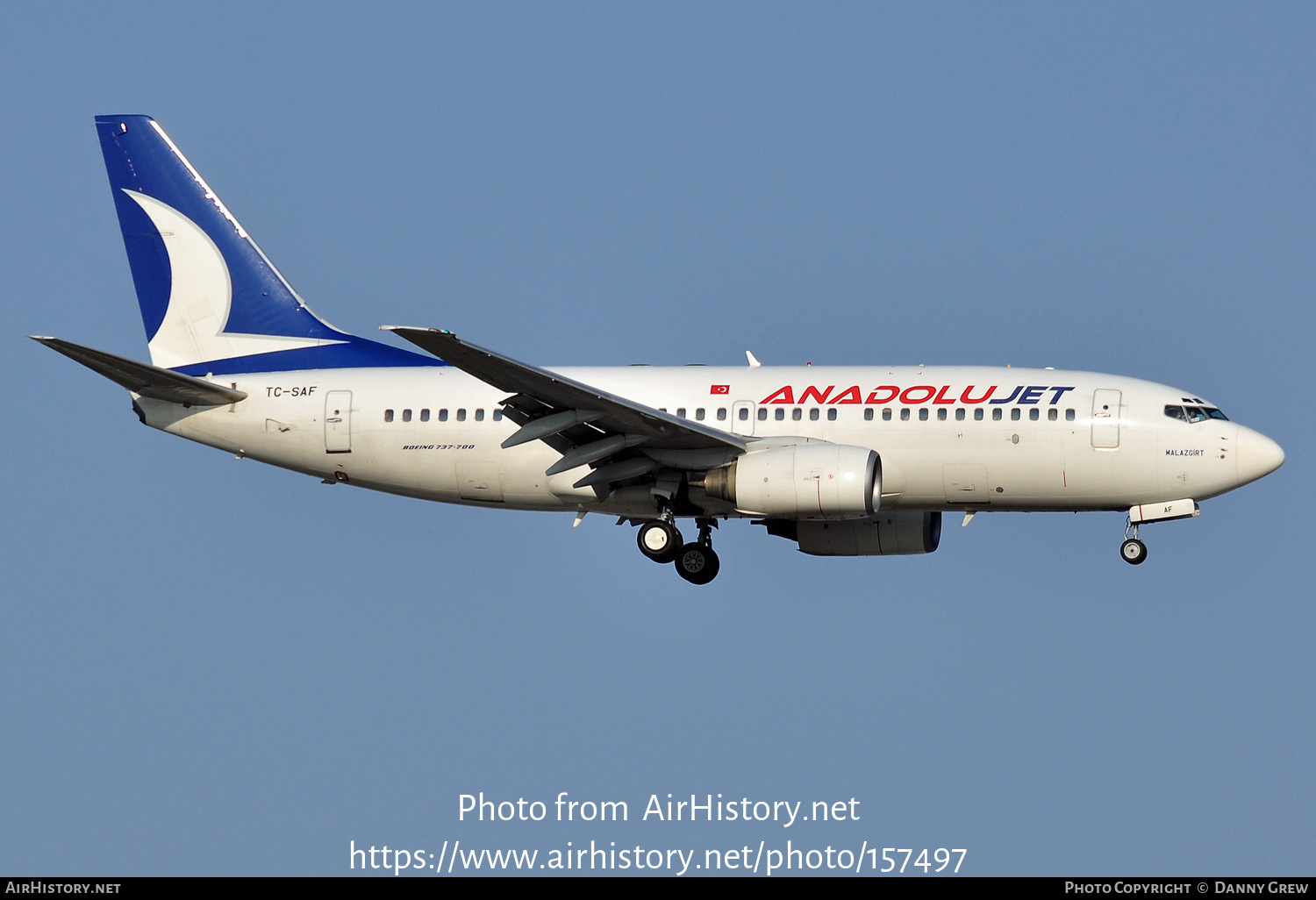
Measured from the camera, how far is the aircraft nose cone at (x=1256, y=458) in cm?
3384

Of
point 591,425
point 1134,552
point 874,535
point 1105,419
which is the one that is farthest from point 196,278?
point 1134,552

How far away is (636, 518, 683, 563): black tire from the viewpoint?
35.4 meters

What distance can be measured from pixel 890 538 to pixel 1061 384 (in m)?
5.46

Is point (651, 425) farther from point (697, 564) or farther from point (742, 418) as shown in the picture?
point (697, 564)

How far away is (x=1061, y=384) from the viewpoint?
113 ft

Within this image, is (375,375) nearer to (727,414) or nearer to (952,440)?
(727,414)

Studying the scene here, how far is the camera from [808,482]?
107 feet

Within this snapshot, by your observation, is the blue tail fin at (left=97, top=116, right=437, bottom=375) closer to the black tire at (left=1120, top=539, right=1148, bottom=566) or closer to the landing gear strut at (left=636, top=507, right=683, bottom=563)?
the landing gear strut at (left=636, top=507, right=683, bottom=563)

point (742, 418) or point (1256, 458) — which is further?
point (742, 418)

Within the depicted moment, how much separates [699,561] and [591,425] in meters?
4.63

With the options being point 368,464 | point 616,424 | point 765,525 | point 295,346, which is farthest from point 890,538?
point 295,346

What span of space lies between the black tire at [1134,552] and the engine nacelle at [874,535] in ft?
14.8

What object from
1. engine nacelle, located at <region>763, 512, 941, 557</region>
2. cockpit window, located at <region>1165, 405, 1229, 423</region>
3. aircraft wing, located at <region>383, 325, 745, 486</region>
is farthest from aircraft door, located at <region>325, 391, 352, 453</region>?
cockpit window, located at <region>1165, 405, 1229, 423</region>

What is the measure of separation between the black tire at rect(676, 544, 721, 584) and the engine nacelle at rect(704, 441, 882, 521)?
118 inches
